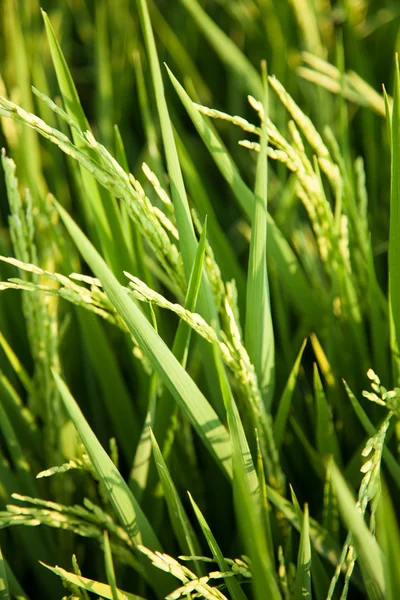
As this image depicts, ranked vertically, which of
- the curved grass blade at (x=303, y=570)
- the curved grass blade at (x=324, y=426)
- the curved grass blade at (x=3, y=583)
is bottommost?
the curved grass blade at (x=303, y=570)

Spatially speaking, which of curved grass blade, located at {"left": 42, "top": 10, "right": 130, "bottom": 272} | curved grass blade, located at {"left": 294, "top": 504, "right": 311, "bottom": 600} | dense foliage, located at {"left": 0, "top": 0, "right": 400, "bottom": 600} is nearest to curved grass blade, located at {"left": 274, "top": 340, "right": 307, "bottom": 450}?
dense foliage, located at {"left": 0, "top": 0, "right": 400, "bottom": 600}

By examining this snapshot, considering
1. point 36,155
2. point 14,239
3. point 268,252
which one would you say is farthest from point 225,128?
point 14,239

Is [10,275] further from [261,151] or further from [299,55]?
[299,55]

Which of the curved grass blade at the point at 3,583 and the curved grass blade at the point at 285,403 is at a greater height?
the curved grass blade at the point at 285,403

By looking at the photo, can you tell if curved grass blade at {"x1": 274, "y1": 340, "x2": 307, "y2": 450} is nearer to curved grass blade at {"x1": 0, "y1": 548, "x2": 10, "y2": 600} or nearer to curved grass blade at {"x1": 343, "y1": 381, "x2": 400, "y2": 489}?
curved grass blade at {"x1": 343, "y1": 381, "x2": 400, "y2": 489}

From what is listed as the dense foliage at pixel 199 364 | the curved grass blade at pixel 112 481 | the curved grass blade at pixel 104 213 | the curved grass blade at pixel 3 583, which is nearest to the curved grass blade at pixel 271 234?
the dense foliage at pixel 199 364

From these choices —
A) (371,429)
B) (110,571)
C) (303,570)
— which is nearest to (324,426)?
(371,429)

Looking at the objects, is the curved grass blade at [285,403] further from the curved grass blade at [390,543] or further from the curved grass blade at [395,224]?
the curved grass blade at [390,543]
